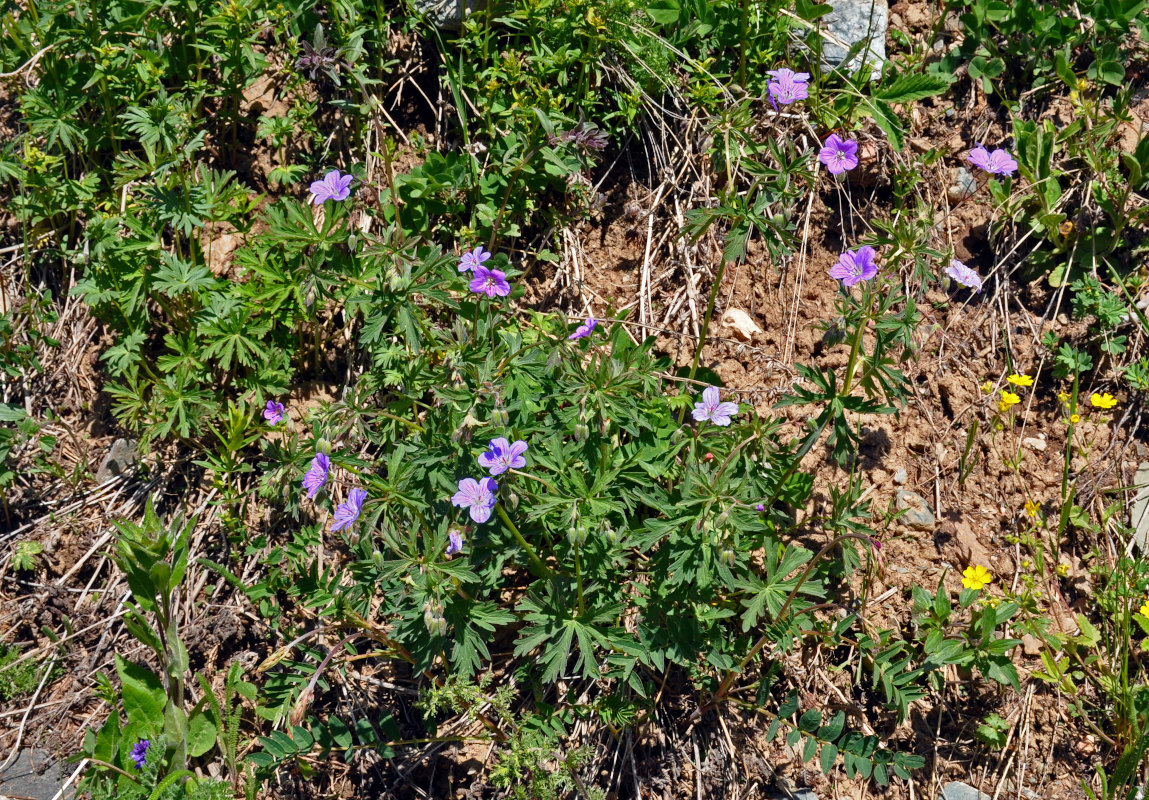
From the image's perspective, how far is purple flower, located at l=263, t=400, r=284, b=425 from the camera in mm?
3701

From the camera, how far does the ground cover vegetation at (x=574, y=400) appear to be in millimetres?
3023

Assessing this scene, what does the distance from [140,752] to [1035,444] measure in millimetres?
3558

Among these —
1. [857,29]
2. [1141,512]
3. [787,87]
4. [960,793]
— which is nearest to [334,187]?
[787,87]

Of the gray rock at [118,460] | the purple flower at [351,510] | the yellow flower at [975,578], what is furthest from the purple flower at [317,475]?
the yellow flower at [975,578]

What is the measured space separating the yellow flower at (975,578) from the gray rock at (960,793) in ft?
2.26

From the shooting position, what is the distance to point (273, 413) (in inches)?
146

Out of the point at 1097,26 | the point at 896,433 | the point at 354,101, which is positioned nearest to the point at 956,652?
the point at 896,433

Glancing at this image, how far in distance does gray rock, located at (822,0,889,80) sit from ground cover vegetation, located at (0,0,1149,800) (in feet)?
0.29

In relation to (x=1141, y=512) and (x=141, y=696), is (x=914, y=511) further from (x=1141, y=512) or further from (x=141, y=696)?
(x=141, y=696)

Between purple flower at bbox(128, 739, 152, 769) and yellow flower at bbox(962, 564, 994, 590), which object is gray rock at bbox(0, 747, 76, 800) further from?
yellow flower at bbox(962, 564, 994, 590)

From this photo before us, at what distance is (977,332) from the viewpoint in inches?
156

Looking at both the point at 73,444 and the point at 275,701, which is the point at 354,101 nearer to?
the point at 73,444

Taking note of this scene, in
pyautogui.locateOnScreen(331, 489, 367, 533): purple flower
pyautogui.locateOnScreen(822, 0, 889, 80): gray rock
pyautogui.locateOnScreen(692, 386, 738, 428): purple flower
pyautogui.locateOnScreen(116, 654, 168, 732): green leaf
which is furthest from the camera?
pyautogui.locateOnScreen(822, 0, 889, 80): gray rock

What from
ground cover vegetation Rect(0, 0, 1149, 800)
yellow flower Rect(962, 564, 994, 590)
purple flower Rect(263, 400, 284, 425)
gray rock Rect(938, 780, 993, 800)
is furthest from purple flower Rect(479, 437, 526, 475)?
gray rock Rect(938, 780, 993, 800)
